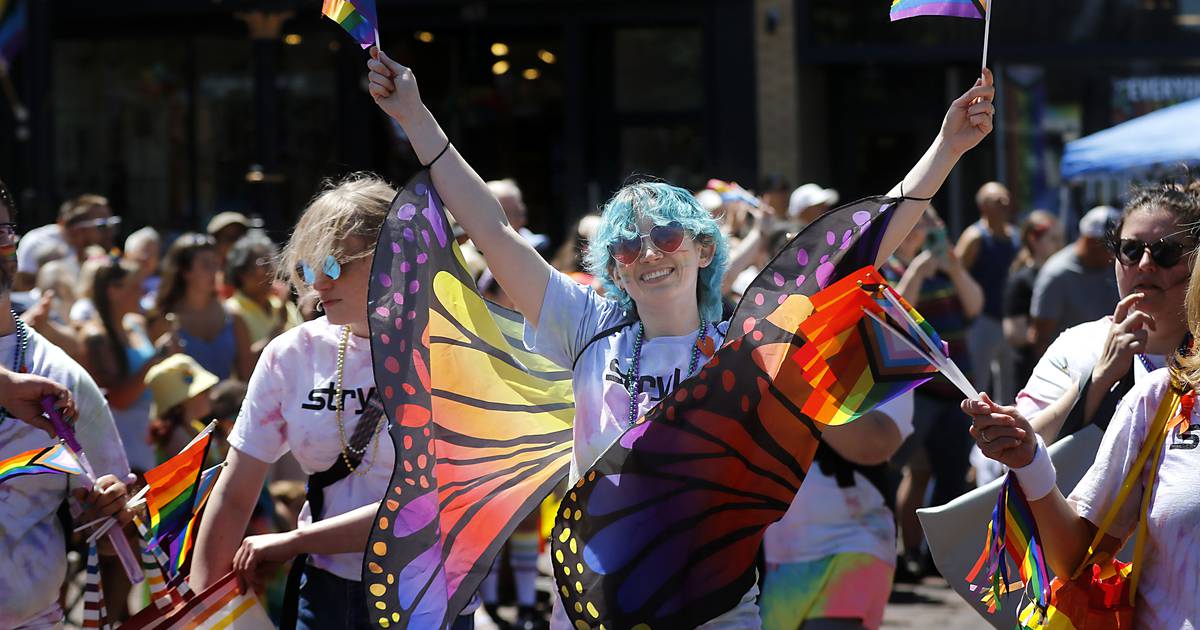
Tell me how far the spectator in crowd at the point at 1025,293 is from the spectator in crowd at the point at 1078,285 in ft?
1.43

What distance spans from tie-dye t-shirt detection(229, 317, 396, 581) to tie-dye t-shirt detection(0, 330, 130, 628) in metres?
0.36

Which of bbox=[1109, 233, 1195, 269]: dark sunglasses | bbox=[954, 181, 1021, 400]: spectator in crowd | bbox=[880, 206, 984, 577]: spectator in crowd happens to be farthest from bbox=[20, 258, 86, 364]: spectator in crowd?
bbox=[954, 181, 1021, 400]: spectator in crowd

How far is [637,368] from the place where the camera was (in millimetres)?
3621

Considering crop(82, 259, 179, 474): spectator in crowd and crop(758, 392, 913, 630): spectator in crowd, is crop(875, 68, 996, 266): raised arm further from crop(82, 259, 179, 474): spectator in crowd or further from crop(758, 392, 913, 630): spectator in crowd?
crop(82, 259, 179, 474): spectator in crowd

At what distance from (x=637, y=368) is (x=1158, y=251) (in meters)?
1.33

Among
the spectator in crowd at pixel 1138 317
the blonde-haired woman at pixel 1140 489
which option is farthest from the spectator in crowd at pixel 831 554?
the blonde-haired woman at pixel 1140 489

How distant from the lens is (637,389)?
3.60m

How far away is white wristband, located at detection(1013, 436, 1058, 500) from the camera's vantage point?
10.6 ft

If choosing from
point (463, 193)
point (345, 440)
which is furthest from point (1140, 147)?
point (463, 193)

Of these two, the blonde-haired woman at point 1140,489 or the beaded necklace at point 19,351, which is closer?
the blonde-haired woman at point 1140,489

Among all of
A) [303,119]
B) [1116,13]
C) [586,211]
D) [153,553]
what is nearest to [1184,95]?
[1116,13]

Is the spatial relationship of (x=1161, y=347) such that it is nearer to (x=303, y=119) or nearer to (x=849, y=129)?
(x=849, y=129)

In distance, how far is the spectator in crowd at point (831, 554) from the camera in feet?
16.7

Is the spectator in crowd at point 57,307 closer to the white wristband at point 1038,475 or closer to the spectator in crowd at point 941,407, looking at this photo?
the spectator in crowd at point 941,407
